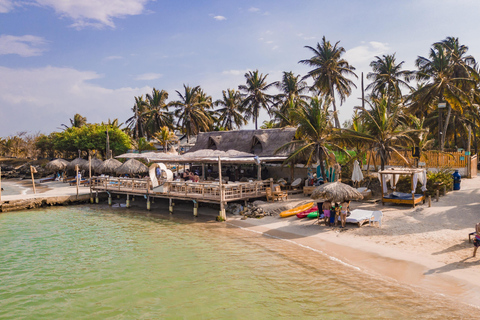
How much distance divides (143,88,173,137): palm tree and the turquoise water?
34130mm

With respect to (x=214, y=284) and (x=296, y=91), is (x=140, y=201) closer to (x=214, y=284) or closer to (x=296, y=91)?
(x=214, y=284)

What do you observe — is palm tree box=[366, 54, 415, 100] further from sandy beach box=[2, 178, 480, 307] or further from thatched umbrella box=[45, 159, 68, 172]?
thatched umbrella box=[45, 159, 68, 172]

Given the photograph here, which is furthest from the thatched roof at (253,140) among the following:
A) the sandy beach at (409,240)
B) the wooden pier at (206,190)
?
the sandy beach at (409,240)

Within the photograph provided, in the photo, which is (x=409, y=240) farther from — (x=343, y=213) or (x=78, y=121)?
(x=78, y=121)

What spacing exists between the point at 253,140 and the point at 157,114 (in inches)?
1028

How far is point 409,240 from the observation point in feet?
44.5

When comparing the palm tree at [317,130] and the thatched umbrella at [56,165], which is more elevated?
the palm tree at [317,130]

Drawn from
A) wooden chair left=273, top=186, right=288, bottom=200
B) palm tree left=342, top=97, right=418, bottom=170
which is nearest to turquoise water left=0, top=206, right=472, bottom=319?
wooden chair left=273, top=186, right=288, bottom=200

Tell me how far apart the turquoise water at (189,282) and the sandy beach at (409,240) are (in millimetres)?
671

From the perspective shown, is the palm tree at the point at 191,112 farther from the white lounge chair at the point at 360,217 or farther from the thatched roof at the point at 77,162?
the white lounge chair at the point at 360,217

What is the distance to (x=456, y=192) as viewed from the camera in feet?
66.9

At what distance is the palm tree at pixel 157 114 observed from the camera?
51.0 metres

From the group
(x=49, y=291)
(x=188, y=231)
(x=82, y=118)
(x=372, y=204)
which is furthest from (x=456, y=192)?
(x=82, y=118)

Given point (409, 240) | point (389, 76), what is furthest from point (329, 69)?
point (409, 240)
